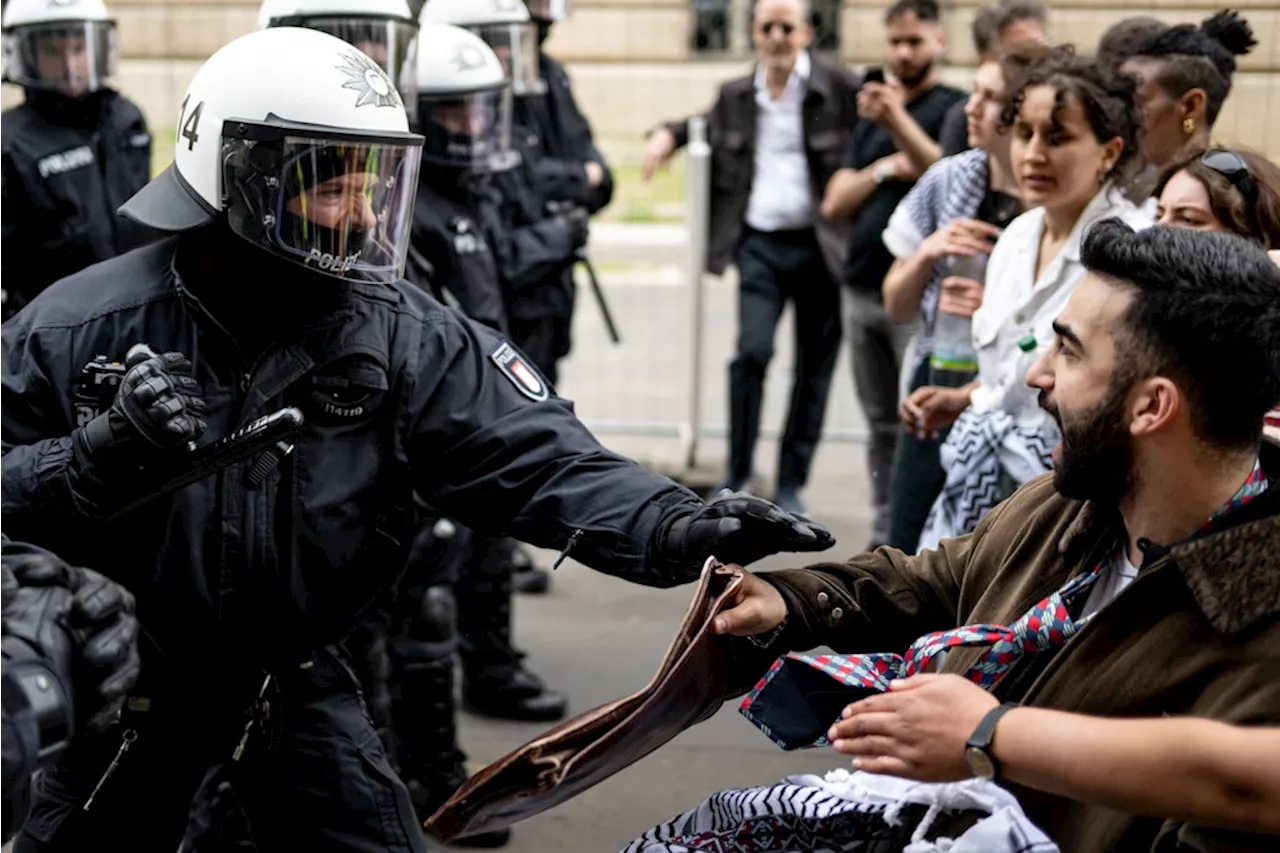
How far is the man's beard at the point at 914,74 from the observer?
21.4 feet

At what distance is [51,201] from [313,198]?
332 centimetres

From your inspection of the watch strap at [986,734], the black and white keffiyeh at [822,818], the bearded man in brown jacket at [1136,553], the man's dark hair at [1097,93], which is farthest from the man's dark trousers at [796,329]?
the watch strap at [986,734]

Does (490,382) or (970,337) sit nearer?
(490,382)

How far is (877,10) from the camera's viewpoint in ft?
43.2

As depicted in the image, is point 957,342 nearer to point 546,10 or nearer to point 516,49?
point 516,49

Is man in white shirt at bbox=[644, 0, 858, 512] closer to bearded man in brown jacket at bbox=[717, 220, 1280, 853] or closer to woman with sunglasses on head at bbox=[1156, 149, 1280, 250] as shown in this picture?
woman with sunglasses on head at bbox=[1156, 149, 1280, 250]

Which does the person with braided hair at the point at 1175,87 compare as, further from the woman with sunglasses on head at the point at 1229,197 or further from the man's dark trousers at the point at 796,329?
the man's dark trousers at the point at 796,329

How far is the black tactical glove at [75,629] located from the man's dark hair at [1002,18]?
4.33 m

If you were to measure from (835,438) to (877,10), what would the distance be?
17.5 feet

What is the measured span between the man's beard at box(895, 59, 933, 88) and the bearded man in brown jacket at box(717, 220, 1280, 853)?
402cm

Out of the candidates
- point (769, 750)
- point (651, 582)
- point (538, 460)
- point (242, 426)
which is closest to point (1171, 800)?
point (651, 582)

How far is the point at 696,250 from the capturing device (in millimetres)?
8141

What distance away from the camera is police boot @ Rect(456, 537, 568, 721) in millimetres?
5449

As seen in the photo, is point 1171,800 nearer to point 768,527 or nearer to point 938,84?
point 768,527
